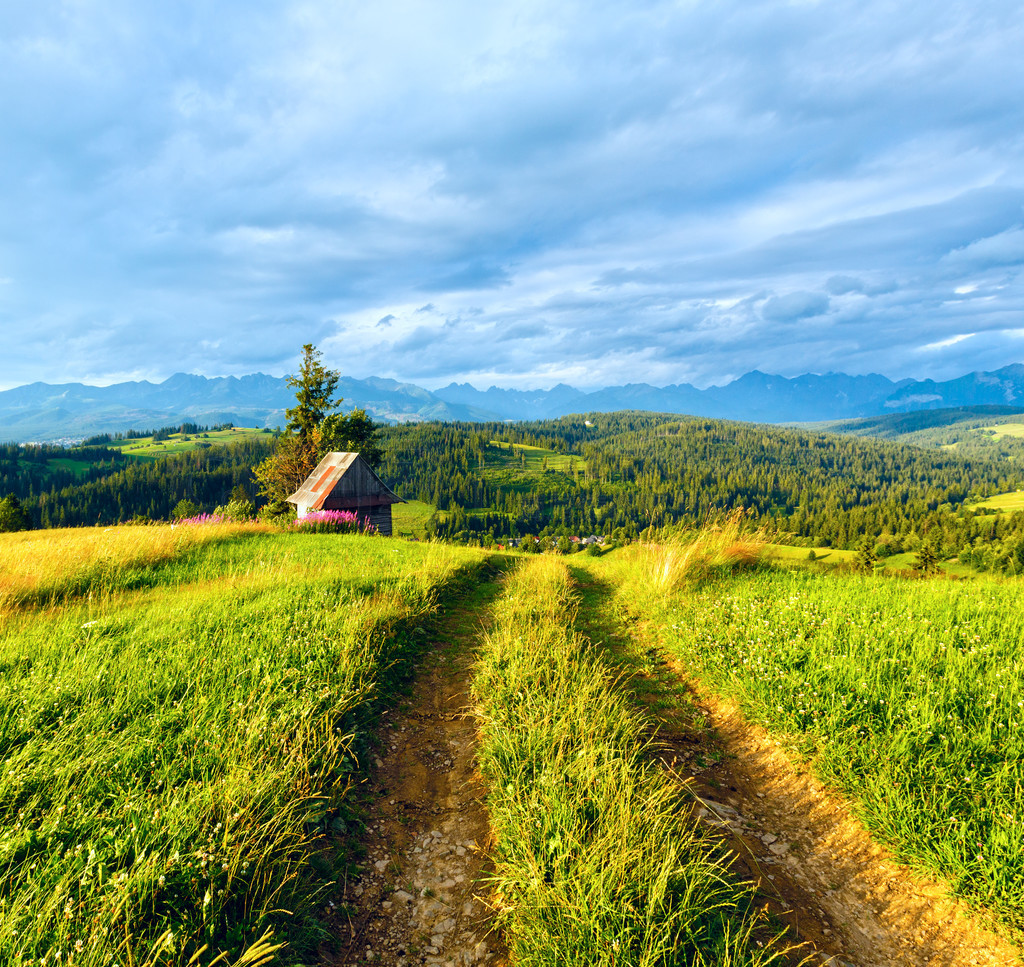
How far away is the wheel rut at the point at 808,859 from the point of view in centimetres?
335

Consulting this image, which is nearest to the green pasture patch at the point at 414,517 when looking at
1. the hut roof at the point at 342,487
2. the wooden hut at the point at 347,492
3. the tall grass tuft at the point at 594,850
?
the wooden hut at the point at 347,492

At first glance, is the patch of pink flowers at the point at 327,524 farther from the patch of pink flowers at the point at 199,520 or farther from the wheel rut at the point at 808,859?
the wheel rut at the point at 808,859

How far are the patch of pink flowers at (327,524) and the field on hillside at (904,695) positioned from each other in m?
17.8

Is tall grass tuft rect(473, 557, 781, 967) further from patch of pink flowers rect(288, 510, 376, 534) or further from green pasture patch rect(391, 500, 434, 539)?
green pasture patch rect(391, 500, 434, 539)

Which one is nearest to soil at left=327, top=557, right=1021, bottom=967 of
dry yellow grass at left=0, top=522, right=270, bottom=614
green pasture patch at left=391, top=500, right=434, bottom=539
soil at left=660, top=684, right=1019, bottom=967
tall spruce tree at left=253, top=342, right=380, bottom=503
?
soil at left=660, top=684, right=1019, bottom=967

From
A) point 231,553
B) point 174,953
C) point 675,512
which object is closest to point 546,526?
point 675,512

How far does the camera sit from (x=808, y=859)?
4.19 metres

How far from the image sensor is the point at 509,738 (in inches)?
198

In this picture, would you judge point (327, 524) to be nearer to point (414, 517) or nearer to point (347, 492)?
point (347, 492)

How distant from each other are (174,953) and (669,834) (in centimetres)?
330

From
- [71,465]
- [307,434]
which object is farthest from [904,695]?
[71,465]

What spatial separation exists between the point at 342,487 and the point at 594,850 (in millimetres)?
26643

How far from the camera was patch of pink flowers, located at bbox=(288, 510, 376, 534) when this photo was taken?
21.9 metres

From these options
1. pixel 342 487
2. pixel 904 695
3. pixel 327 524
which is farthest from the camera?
pixel 342 487
